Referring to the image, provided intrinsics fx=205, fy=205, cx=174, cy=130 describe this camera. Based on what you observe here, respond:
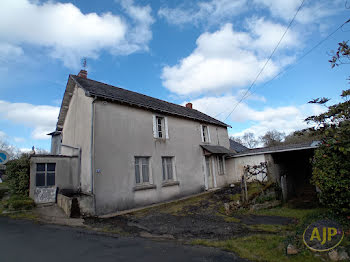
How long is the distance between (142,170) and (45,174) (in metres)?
4.74

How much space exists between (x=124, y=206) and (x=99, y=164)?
2.37 metres

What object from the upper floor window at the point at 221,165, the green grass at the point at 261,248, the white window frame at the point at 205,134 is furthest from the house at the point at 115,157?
the green grass at the point at 261,248

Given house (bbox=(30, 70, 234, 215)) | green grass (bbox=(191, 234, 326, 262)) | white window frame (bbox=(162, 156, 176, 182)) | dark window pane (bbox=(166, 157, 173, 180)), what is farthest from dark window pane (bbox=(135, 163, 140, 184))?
green grass (bbox=(191, 234, 326, 262))

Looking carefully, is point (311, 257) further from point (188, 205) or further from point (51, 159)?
point (51, 159)

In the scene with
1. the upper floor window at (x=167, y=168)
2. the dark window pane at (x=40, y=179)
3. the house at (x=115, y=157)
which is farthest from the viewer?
the upper floor window at (x=167, y=168)

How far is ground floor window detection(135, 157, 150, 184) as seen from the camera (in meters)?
10.9

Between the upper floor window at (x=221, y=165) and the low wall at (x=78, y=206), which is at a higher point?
the upper floor window at (x=221, y=165)

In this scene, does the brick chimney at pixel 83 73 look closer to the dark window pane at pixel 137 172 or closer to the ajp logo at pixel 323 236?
the dark window pane at pixel 137 172

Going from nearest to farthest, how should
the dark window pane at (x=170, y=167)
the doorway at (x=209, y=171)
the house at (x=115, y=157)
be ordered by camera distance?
the house at (x=115, y=157) < the dark window pane at (x=170, y=167) < the doorway at (x=209, y=171)

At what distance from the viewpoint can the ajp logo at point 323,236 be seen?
433cm

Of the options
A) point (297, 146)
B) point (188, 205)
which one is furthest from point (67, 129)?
point (297, 146)

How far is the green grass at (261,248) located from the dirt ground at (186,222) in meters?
0.60

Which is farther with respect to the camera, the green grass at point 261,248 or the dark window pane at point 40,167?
the dark window pane at point 40,167

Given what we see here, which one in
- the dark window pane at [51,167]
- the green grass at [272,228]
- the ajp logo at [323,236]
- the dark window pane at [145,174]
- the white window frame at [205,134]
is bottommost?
the green grass at [272,228]
